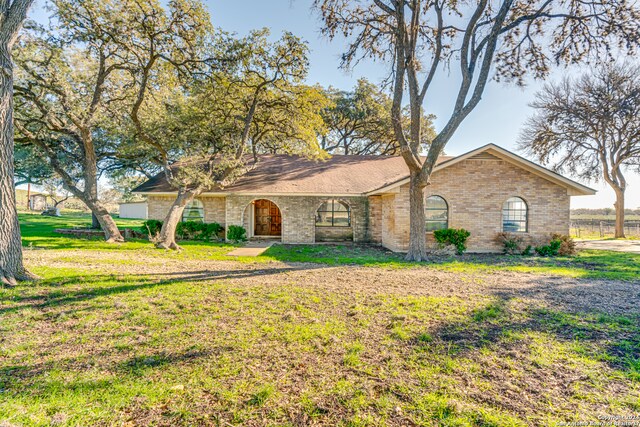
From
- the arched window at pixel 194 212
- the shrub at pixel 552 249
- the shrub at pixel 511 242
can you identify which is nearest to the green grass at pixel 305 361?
the shrub at pixel 511 242

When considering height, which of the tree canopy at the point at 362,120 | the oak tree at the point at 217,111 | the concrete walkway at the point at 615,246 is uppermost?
the tree canopy at the point at 362,120

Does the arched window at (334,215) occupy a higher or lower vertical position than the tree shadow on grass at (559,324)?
higher

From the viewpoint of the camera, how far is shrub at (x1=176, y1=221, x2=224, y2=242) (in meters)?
15.1

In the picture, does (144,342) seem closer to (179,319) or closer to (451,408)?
(179,319)

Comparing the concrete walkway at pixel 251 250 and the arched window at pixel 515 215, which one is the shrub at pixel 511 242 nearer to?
the arched window at pixel 515 215

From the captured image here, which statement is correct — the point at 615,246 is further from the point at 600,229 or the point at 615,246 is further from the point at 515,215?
the point at 600,229

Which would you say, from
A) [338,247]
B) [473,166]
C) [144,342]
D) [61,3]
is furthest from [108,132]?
[473,166]

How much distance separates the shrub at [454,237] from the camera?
39.4 feet

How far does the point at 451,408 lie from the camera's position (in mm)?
2555

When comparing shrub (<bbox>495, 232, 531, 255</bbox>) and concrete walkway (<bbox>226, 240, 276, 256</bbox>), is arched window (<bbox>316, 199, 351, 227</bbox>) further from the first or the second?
shrub (<bbox>495, 232, 531, 255</bbox>)

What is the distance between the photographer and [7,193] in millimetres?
5781

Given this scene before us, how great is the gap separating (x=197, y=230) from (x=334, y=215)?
23.8ft

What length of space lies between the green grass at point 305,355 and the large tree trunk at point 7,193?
556 mm

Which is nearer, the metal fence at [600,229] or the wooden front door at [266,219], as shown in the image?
the wooden front door at [266,219]
